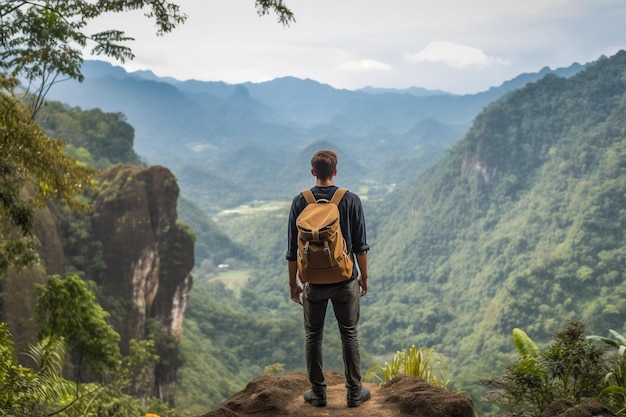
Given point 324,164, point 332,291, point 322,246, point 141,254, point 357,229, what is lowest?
point 332,291

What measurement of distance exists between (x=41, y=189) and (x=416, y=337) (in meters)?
75.4

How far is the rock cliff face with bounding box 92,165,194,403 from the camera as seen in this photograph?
29422 mm

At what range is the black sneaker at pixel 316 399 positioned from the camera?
4461 mm

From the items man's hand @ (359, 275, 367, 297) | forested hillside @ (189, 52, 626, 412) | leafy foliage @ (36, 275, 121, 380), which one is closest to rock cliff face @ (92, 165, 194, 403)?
leafy foliage @ (36, 275, 121, 380)

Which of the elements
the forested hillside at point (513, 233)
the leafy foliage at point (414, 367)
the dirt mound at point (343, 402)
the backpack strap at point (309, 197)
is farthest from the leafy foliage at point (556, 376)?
the forested hillside at point (513, 233)

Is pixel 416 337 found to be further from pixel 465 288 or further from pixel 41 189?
pixel 41 189

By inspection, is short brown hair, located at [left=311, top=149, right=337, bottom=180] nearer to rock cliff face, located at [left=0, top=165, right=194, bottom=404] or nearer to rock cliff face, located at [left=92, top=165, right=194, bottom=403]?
rock cliff face, located at [left=0, top=165, right=194, bottom=404]

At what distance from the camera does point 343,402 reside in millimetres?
4594

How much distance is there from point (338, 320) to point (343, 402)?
0.74 meters

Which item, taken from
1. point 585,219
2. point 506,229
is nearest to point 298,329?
point 585,219

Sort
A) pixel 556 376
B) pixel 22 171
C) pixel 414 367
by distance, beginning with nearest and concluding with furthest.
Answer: pixel 556 376 < pixel 414 367 < pixel 22 171

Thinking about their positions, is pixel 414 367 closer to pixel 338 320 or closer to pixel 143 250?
pixel 338 320

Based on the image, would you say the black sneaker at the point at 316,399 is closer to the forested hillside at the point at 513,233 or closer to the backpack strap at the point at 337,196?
the backpack strap at the point at 337,196

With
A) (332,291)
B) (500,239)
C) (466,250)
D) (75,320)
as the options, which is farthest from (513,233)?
(332,291)
